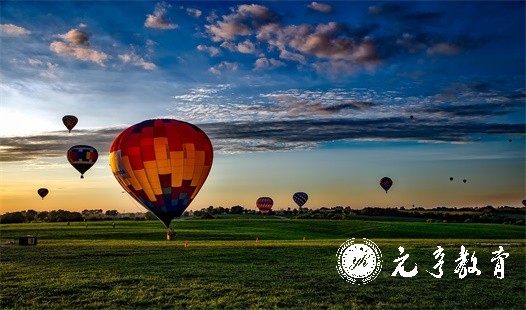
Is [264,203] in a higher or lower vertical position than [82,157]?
lower

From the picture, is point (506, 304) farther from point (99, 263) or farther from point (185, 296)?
point (99, 263)

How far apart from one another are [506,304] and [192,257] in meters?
21.7

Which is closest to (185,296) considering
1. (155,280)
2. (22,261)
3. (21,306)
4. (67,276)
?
(155,280)

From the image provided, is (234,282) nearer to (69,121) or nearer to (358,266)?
(358,266)

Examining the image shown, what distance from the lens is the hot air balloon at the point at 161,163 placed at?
1526 inches

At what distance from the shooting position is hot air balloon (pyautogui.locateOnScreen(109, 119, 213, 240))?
127 feet

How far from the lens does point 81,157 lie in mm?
66688

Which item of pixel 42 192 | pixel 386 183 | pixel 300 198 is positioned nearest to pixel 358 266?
pixel 386 183

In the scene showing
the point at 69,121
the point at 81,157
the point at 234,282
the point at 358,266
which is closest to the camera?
the point at 234,282

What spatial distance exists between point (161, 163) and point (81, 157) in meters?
32.5

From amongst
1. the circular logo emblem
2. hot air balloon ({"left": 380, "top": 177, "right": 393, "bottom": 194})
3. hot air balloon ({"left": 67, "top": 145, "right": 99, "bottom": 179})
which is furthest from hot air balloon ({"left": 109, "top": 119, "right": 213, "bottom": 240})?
hot air balloon ({"left": 380, "top": 177, "right": 393, "bottom": 194})

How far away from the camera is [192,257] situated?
35906mm

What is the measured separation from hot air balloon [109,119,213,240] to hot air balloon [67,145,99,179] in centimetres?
2810

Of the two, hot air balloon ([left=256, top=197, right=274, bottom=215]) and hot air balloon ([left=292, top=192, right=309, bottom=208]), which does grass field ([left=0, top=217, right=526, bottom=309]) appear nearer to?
hot air balloon ([left=292, top=192, right=309, bottom=208])
